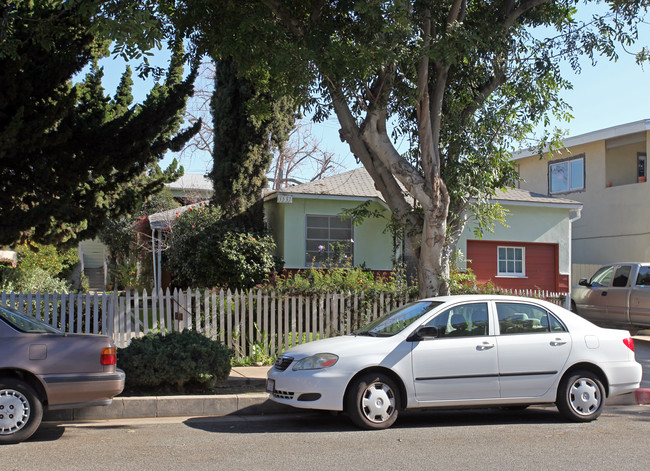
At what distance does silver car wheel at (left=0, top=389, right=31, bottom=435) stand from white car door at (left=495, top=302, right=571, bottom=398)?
202 inches

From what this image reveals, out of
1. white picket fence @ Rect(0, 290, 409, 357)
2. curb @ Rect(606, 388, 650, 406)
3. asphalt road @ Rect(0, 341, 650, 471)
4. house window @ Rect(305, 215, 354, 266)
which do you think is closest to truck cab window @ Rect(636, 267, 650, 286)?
curb @ Rect(606, 388, 650, 406)

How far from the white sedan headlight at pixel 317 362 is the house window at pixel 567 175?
1902 centimetres

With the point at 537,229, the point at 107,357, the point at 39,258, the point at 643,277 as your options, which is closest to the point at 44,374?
the point at 107,357

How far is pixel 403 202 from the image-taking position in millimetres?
11031

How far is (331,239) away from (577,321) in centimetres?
1039

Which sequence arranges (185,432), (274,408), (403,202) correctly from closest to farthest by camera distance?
(185,432), (274,408), (403,202)

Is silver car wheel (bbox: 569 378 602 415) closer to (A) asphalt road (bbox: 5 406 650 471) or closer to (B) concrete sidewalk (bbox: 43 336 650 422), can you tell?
(A) asphalt road (bbox: 5 406 650 471)

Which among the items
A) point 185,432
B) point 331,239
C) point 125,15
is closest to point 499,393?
point 185,432

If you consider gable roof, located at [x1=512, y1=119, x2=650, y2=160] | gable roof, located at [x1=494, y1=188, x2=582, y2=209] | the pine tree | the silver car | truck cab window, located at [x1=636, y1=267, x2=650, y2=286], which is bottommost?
the silver car

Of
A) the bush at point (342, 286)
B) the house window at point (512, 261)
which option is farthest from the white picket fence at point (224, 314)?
the house window at point (512, 261)

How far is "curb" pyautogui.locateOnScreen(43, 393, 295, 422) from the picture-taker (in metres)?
7.98

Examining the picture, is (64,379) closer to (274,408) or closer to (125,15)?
(274,408)

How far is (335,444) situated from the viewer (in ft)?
22.0

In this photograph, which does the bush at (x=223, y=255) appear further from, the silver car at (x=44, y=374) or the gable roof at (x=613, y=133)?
the gable roof at (x=613, y=133)
